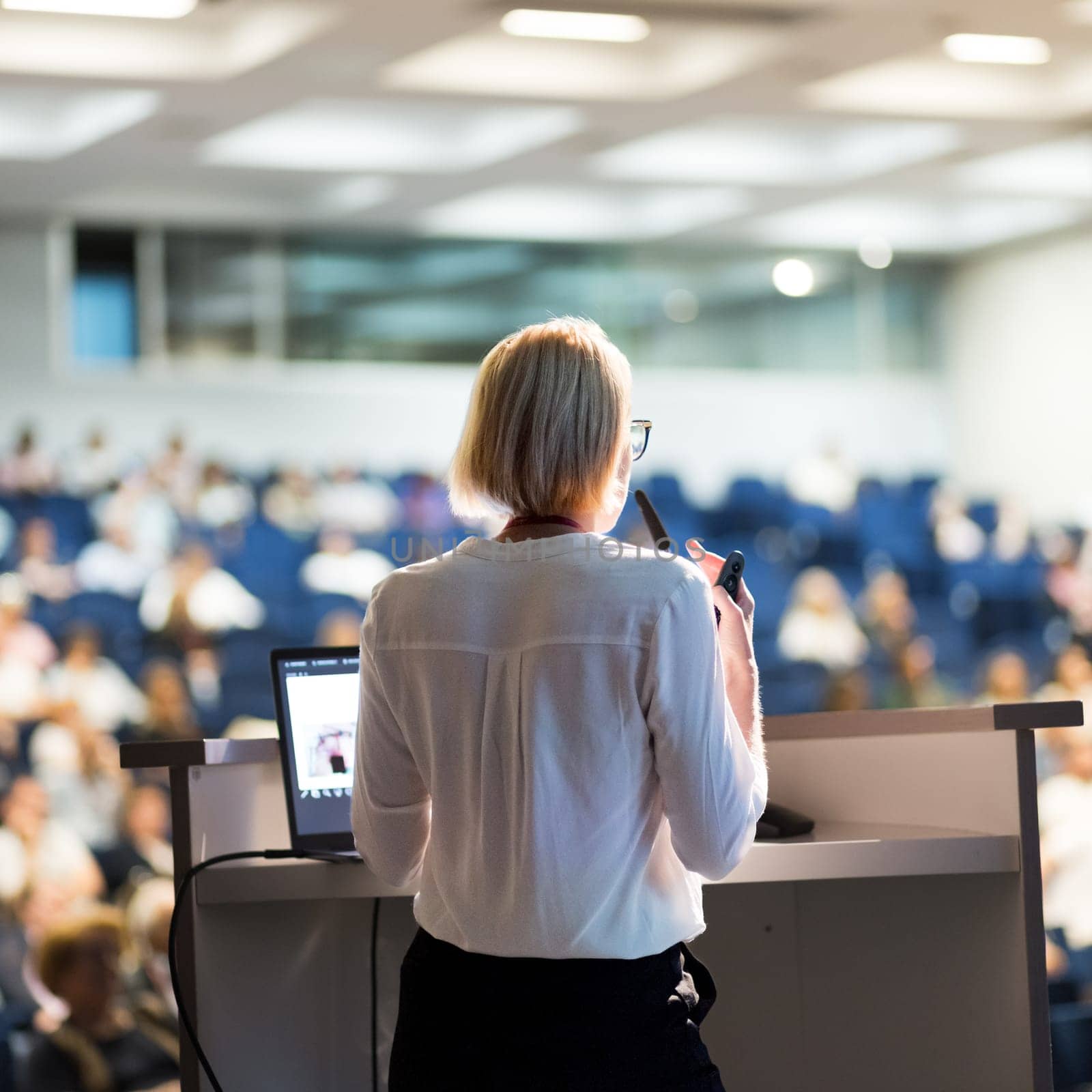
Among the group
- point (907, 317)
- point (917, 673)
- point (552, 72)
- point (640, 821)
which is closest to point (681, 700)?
point (640, 821)

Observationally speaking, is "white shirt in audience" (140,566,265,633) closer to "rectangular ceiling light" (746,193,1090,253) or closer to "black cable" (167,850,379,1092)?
"rectangular ceiling light" (746,193,1090,253)

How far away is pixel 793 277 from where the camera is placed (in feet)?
25.1

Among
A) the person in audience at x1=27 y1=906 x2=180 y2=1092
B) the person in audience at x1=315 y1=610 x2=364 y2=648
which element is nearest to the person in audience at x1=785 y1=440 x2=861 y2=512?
the person in audience at x1=315 y1=610 x2=364 y2=648

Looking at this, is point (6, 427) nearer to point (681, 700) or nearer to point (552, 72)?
point (552, 72)

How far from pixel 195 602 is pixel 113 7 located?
236 cm

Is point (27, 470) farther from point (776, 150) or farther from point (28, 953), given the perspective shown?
point (776, 150)

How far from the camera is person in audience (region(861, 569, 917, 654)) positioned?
6.93 meters

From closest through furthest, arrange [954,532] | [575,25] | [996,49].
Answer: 1. [575,25]
2. [996,49]
3. [954,532]

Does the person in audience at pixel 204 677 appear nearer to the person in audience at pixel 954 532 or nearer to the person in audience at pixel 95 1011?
the person in audience at pixel 95 1011

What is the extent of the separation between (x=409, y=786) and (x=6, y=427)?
5.95 meters

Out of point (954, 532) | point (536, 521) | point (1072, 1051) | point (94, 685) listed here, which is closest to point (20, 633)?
point (94, 685)

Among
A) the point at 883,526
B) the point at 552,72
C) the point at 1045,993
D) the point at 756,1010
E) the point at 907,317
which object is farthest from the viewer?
the point at 907,317

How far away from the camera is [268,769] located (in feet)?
5.75

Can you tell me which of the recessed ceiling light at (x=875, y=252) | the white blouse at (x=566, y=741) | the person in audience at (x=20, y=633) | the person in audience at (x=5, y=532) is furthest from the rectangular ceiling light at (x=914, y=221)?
the white blouse at (x=566, y=741)
